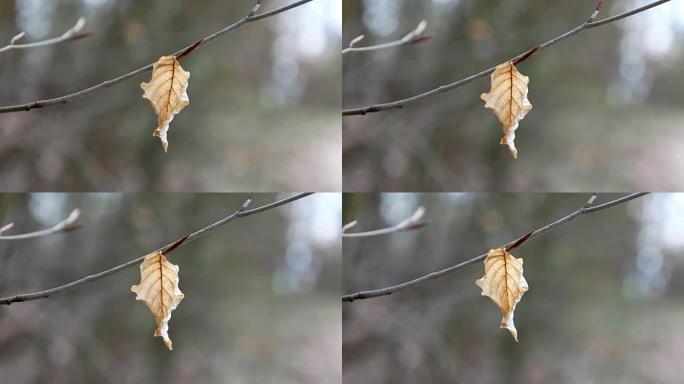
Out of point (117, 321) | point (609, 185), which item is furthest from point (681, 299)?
point (117, 321)

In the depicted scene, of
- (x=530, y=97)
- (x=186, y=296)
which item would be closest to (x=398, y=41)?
(x=530, y=97)

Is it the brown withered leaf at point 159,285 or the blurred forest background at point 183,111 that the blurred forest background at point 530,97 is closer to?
the blurred forest background at point 183,111


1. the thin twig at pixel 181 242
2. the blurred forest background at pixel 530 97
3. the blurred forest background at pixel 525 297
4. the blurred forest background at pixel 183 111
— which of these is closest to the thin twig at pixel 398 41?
the blurred forest background at pixel 530 97

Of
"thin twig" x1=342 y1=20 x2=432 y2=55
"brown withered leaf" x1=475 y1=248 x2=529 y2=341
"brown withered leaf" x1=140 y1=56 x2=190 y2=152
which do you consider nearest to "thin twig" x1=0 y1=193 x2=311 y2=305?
"brown withered leaf" x1=140 y1=56 x2=190 y2=152

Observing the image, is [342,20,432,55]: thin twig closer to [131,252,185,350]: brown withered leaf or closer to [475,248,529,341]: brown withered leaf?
[475,248,529,341]: brown withered leaf

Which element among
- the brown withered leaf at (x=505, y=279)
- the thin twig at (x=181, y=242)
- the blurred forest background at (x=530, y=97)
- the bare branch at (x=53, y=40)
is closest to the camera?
the thin twig at (x=181, y=242)

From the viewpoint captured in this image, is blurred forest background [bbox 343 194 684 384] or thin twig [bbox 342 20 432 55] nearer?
thin twig [bbox 342 20 432 55]
